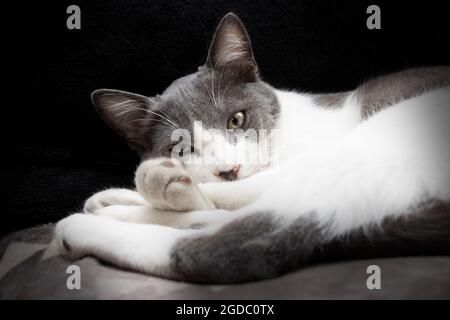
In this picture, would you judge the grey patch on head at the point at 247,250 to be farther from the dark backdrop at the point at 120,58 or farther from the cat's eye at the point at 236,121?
the dark backdrop at the point at 120,58

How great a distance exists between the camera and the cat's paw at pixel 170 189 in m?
1.12

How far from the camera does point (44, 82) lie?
167cm

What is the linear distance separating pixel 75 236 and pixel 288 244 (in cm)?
49

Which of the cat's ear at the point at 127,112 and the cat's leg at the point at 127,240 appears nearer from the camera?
the cat's leg at the point at 127,240

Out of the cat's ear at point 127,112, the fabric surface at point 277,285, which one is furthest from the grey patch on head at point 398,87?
the cat's ear at point 127,112

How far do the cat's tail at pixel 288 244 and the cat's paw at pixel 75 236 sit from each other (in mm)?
235

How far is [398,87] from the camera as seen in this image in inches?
55.8

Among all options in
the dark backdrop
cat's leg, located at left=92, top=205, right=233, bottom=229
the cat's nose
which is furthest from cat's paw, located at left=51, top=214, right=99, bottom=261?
the dark backdrop

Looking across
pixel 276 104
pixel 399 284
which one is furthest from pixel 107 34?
pixel 399 284

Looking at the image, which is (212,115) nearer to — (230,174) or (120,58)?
(230,174)

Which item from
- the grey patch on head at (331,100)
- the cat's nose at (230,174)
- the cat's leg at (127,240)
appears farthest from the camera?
the grey patch on head at (331,100)

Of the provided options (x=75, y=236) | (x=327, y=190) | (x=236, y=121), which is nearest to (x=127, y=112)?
(x=236, y=121)

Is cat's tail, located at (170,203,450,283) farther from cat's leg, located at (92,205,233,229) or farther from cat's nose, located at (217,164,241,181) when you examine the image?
cat's nose, located at (217,164,241,181)
